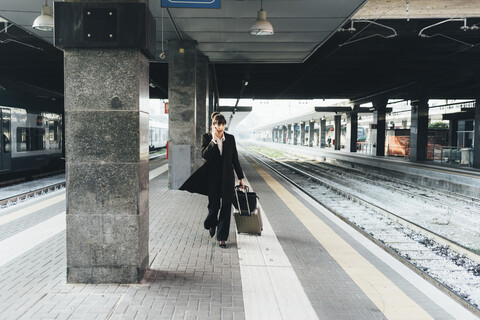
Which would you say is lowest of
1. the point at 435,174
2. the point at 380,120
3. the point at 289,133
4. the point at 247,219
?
the point at 435,174

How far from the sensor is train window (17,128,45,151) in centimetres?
1527

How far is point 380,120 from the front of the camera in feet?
112

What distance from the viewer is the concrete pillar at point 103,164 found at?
4.11 meters

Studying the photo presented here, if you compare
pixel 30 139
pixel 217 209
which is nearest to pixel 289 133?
pixel 30 139

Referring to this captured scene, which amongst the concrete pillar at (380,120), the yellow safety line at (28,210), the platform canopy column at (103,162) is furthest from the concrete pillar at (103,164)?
the concrete pillar at (380,120)

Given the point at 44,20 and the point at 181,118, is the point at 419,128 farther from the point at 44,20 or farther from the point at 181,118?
the point at 44,20

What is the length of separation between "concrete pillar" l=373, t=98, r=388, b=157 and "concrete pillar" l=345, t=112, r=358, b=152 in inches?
257

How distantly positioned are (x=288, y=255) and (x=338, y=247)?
96 centimetres

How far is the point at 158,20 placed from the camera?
36.0 feet

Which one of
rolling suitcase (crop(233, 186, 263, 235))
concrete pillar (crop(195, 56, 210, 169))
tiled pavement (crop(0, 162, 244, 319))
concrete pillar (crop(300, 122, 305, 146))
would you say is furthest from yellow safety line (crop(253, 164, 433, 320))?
concrete pillar (crop(300, 122, 305, 146))

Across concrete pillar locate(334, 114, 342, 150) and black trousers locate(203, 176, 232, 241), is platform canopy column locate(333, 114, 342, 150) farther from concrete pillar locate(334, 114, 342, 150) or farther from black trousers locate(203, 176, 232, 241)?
black trousers locate(203, 176, 232, 241)

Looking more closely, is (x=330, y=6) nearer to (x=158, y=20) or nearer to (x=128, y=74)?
(x=158, y=20)

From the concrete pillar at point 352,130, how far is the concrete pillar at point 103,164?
39.6 m

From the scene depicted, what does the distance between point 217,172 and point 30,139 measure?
13917mm
